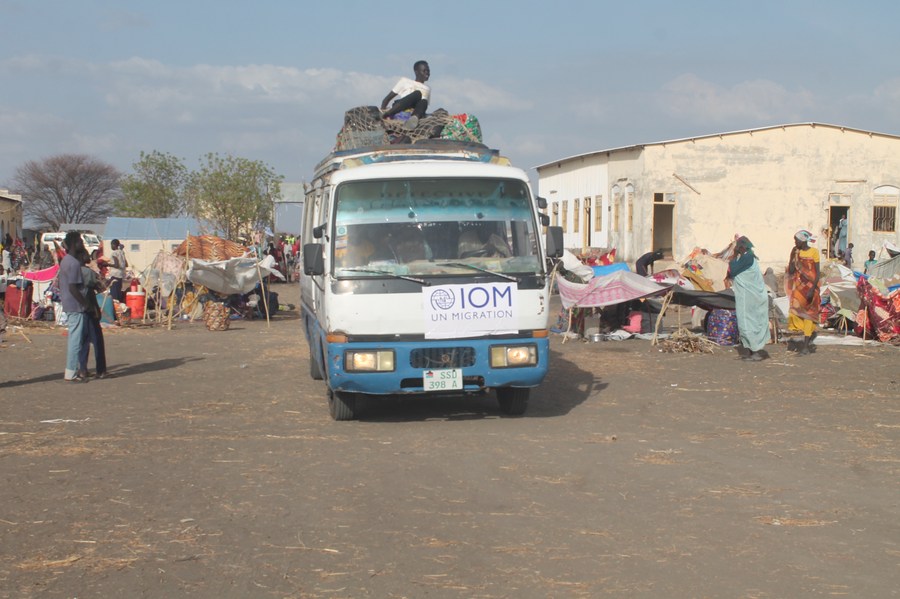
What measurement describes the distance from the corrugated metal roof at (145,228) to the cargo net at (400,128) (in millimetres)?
35584

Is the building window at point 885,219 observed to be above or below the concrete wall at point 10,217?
below

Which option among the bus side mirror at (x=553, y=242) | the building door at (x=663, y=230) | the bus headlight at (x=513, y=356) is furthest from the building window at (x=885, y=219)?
the bus headlight at (x=513, y=356)

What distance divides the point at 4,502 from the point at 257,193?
174 ft

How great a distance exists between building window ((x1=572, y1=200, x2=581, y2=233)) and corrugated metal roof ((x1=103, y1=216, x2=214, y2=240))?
55.7 ft

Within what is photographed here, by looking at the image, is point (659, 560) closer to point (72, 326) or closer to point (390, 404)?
point (390, 404)

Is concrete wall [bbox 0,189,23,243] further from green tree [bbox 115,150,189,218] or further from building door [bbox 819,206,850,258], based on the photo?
building door [bbox 819,206,850,258]

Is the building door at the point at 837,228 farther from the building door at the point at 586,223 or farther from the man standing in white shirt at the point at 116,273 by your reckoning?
the man standing in white shirt at the point at 116,273

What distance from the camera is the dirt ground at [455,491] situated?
206 inches

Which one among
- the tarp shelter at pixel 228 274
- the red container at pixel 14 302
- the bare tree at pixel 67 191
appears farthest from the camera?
the bare tree at pixel 67 191

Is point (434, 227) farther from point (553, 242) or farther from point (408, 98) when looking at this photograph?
point (408, 98)

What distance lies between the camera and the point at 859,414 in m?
10.4

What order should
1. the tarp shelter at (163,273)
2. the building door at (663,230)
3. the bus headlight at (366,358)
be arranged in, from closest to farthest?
the bus headlight at (366,358) < the tarp shelter at (163,273) < the building door at (663,230)

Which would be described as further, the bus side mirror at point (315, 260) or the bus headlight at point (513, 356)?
the bus side mirror at point (315, 260)

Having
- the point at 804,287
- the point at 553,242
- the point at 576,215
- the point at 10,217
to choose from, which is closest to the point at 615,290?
the point at 804,287
